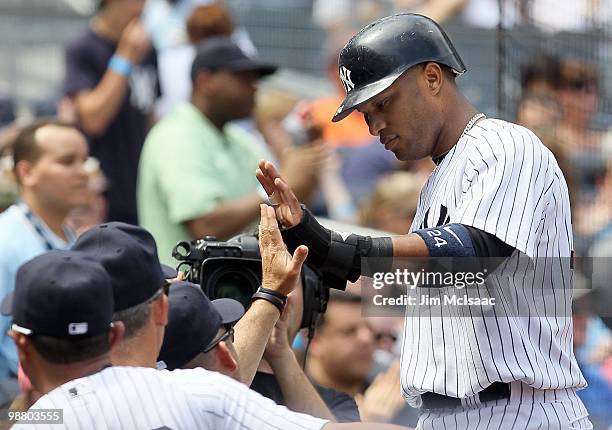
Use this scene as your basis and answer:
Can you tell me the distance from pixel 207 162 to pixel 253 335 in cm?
282

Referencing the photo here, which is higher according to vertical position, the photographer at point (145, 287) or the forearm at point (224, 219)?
the photographer at point (145, 287)

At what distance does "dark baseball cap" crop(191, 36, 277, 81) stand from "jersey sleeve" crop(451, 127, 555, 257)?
10.8 ft

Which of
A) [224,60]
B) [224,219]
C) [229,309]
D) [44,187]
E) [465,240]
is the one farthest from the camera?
[224,60]

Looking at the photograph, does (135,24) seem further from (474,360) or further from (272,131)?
(474,360)

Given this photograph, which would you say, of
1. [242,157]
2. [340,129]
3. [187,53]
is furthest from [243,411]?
[340,129]

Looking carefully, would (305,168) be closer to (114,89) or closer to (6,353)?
(114,89)

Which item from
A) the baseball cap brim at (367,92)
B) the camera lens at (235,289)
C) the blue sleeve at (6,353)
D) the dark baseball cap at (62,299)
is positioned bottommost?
the blue sleeve at (6,353)

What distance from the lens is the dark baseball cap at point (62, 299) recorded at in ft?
10.4

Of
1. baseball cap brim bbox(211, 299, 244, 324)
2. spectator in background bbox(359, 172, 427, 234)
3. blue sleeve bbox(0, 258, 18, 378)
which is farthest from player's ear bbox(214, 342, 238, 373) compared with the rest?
spectator in background bbox(359, 172, 427, 234)

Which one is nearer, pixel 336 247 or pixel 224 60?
pixel 336 247

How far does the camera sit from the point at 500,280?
373 centimetres

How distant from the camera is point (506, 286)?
147 inches

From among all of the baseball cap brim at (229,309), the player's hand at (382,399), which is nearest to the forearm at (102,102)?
the player's hand at (382,399)

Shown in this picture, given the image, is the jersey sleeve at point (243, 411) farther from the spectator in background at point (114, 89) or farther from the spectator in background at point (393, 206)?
the spectator in background at point (114, 89)
